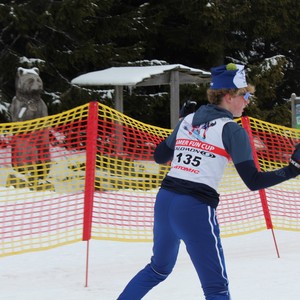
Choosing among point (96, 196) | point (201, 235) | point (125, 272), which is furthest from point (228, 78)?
point (96, 196)

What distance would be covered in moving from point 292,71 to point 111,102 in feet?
23.9

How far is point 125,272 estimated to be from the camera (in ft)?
20.3

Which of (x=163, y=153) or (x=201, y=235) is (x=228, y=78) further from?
(x=201, y=235)

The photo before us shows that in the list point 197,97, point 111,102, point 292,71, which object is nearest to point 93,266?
point 111,102

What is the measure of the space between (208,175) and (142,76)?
27.1 feet

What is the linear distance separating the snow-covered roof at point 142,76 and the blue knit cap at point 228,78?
25.8 ft

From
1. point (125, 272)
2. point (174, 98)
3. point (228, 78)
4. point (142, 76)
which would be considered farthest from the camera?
point (174, 98)

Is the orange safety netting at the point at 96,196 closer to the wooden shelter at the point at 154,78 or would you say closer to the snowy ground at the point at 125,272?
the snowy ground at the point at 125,272

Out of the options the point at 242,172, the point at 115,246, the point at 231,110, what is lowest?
the point at 115,246

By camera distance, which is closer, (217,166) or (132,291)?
(217,166)

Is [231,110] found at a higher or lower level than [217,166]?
higher

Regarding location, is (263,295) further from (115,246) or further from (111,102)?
(111,102)

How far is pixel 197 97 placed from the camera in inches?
717

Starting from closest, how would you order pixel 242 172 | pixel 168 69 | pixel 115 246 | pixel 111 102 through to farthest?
pixel 242 172 < pixel 115 246 < pixel 168 69 < pixel 111 102
